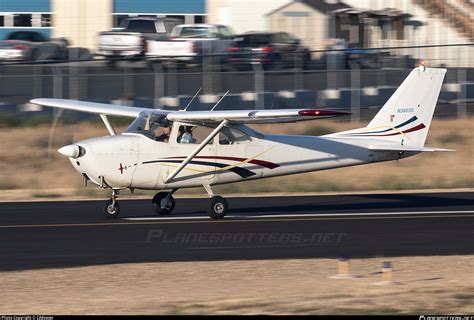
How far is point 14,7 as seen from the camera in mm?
47250

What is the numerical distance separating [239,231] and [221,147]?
1.93 metres

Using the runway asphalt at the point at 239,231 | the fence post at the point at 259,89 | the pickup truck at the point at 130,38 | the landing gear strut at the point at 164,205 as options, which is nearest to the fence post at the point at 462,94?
the fence post at the point at 259,89

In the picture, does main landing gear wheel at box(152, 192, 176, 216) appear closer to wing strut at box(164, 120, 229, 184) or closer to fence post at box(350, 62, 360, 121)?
wing strut at box(164, 120, 229, 184)

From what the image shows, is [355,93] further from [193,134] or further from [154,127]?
[154,127]

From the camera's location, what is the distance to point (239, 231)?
15578mm

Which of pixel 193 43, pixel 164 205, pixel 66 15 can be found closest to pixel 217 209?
pixel 164 205

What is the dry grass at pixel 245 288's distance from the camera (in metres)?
Answer: 9.88

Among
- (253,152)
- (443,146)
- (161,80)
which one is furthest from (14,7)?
(253,152)

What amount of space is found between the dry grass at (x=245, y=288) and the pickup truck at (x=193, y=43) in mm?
24318

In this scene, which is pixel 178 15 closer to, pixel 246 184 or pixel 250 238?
pixel 246 184

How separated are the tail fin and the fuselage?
0.35 m

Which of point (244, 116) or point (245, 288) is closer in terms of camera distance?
point (245, 288)

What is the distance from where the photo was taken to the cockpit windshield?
1662cm

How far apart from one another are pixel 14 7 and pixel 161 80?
19917 millimetres
